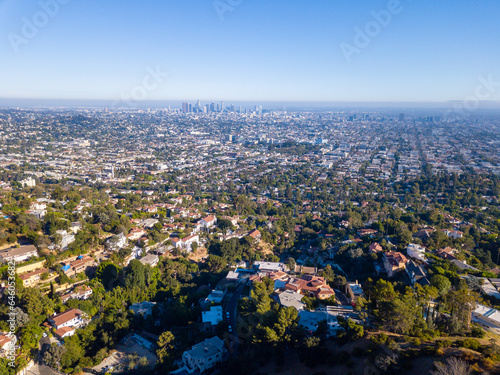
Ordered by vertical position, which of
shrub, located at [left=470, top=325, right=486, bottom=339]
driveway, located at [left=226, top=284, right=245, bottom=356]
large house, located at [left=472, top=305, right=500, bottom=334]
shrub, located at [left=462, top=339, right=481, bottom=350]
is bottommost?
driveway, located at [left=226, top=284, right=245, bottom=356]

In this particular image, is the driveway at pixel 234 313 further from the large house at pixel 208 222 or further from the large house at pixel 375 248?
the large house at pixel 208 222

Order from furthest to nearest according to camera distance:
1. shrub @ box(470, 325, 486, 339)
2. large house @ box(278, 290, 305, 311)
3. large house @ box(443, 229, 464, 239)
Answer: large house @ box(443, 229, 464, 239), large house @ box(278, 290, 305, 311), shrub @ box(470, 325, 486, 339)

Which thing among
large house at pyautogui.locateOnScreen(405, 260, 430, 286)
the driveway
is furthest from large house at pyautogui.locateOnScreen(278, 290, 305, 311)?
large house at pyautogui.locateOnScreen(405, 260, 430, 286)

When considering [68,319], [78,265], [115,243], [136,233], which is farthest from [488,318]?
[136,233]

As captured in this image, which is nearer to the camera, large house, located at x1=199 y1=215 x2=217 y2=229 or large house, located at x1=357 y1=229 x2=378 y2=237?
large house, located at x1=357 y1=229 x2=378 y2=237

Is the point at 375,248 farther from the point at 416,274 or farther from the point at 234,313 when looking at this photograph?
the point at 234,313

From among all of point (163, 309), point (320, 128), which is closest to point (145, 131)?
point (320, 128)

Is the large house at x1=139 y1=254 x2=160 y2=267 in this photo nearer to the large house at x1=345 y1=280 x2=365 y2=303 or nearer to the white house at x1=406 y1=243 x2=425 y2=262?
the large house at x1=345 y1=280 x2=365 y2=303

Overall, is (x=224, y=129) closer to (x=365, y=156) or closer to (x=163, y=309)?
(x=365, y=156)
